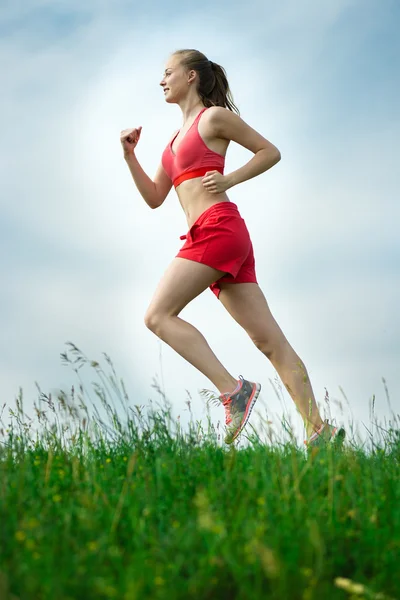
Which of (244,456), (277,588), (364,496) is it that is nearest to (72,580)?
(277,588)

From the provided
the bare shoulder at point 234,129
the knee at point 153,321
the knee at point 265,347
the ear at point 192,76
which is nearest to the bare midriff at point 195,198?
the bare shoulder at point 234,129

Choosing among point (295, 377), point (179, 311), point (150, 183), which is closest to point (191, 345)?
point (179, 311)

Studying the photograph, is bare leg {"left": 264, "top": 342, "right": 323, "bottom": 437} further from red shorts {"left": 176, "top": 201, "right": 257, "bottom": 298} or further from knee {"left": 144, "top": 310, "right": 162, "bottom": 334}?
knee {"left": 144, "top": 310, "right": 162, "bottom": 334}

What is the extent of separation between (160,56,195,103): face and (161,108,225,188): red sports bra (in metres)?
0.29

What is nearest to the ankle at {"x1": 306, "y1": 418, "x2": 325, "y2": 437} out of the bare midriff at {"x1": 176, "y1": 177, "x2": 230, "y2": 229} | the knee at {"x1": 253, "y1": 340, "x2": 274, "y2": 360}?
the knee at {"x1": 253, "y1": 340, "x2": 274, "y2": 360}

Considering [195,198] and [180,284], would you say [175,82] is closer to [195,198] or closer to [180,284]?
[195,198]

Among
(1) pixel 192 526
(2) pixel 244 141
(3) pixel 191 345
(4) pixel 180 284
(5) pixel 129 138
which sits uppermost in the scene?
(5) pixel 129 138

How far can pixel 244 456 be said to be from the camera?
166 inches

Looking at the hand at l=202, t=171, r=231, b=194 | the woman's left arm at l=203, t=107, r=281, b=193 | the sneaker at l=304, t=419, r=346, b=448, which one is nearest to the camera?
the sneaker at l=304, t=419, r=346, b=448

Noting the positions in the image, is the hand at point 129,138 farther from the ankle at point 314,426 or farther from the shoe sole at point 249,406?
the ankle at point 314,426

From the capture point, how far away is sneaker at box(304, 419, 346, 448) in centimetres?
497

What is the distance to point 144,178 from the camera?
18.7ft

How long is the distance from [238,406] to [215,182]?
1.48 metres

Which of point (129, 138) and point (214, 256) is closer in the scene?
point (214, 256)
